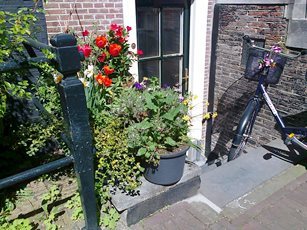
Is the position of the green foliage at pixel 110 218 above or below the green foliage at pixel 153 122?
below

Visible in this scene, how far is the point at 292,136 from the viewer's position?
3.27 m

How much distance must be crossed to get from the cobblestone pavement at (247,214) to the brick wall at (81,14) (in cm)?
237

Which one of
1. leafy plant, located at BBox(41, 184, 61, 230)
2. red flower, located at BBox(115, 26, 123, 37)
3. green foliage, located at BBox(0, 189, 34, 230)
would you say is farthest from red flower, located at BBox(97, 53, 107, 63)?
green foliage, located at BBox(0, 189, 34, 230)

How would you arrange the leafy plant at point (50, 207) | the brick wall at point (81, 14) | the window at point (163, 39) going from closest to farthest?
the leafy plant at point (50, 207) → the brick wall at point (81, 14) → the window at point (163, 39)

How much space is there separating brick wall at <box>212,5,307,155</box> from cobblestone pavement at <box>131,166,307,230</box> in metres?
2.07

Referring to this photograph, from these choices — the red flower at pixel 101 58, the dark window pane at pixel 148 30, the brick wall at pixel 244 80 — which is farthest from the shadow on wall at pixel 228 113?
the red flower at pixel 101 58

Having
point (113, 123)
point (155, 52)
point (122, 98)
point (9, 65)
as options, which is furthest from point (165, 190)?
point (155, 52)

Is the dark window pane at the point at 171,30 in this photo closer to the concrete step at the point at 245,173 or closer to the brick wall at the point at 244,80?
the brick wall at the point at 244,80

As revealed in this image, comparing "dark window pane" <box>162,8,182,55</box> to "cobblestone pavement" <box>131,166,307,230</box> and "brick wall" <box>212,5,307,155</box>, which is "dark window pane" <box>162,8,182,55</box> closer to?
"brick wall" <box>212,5,307,155</box>

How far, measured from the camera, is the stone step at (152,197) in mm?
2057

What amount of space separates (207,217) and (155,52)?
2.84 metres

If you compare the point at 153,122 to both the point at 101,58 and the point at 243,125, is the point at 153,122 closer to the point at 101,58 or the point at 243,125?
the point at 101,58

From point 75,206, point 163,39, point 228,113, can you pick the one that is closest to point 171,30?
point 163,39

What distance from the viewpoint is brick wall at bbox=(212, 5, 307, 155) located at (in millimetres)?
4250
